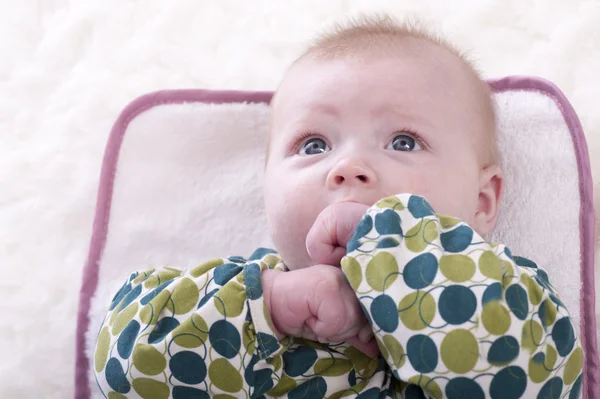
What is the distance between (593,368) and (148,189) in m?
0.86

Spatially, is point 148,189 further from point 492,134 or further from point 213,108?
point 492,134

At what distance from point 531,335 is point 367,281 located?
0.67ft

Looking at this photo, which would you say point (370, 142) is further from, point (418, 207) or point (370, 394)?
point (370, 394)

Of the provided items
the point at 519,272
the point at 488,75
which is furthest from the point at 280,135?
the point at 488,75

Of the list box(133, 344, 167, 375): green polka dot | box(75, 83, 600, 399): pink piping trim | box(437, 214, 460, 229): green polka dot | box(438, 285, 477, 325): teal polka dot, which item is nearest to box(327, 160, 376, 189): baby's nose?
box(437, 214, 460, 229): green polka dot

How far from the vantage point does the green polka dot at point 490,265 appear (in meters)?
0.85

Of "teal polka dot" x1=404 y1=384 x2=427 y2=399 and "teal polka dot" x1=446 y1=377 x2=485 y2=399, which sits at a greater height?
"teal polka dot" x1=446 y1=377 x2=485 y2=399

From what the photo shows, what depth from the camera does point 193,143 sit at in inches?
56.7

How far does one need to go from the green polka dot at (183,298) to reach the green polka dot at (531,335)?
0.43 metres

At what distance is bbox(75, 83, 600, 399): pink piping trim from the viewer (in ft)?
3.93

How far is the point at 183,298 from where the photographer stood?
981 mm

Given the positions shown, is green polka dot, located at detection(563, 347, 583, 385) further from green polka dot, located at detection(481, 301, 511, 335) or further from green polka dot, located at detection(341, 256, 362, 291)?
green polka dot, located at detection(341, 256, 362, 291)

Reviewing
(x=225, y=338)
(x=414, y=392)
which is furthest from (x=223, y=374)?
(x=414, y=392)

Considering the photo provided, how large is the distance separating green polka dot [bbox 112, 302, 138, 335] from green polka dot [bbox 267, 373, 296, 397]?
0.22 metres
